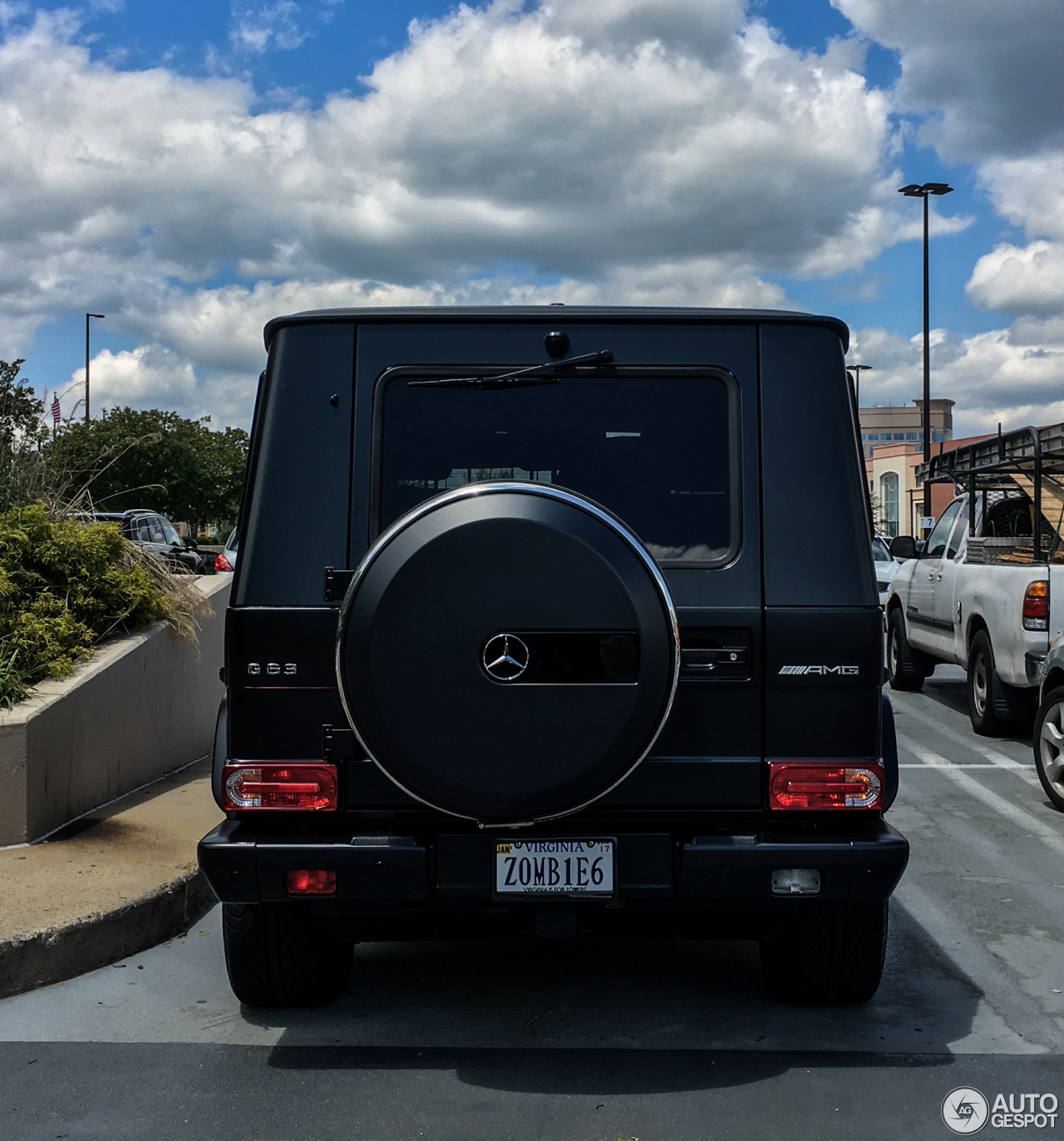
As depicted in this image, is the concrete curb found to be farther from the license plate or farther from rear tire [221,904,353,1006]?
the license plate

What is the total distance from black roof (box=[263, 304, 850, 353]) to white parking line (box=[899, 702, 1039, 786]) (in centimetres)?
585

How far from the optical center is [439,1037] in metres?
4.16

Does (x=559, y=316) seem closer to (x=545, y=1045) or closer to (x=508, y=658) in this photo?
(x=508, y=658)

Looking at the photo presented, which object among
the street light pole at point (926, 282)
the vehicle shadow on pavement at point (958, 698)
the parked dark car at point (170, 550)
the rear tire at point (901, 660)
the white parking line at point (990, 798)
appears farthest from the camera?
the street light pole at point (926, 282)

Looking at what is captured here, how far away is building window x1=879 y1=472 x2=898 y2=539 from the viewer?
270ft

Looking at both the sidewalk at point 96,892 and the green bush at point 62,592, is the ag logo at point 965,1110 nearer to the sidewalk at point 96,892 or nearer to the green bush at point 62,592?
the sidewalk at point 96,892

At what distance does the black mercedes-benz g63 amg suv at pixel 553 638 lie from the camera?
11.5ft

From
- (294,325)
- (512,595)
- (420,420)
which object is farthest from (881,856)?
(294,325)

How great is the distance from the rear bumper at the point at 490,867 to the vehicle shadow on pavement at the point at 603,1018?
1.74 ft

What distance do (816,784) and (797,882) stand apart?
0.96 ft

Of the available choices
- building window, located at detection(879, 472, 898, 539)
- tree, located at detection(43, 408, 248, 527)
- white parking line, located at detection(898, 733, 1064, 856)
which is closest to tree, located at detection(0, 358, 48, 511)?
white parking line, located at detection(898, 733, 1064, 856)

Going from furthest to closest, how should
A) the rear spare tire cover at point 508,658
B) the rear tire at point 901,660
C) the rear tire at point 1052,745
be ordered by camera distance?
the rear tire at point 901,660 → the rear tire at point 1052,745 → the rear spare tire cover at point 508,658

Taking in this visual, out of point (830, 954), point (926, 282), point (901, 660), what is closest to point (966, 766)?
point (901, 660)

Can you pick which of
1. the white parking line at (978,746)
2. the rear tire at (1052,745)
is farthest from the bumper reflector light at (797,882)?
the white parking line at (978,746)
